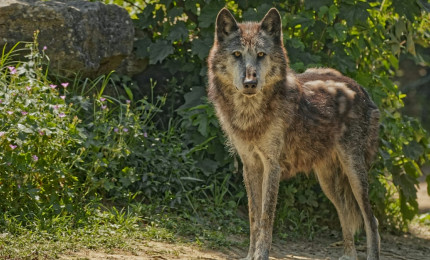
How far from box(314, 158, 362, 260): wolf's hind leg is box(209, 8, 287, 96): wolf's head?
1.30 meters

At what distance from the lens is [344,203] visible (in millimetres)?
6891

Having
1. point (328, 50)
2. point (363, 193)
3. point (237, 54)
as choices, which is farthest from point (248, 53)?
point (328, 50)

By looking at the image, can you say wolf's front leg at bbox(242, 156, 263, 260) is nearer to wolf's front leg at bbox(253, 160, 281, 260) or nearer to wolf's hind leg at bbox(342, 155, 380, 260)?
wolf's front leg at bbox(253, 160, 281, 260)

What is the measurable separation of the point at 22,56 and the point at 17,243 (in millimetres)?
2717

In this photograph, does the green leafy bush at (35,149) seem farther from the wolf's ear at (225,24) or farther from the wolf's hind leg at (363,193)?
the wolf's hind leg at (363,193)

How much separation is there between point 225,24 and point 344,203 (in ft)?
7.15

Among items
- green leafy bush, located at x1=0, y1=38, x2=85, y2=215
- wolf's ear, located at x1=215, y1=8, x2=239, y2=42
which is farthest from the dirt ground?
wolf's ear, located at x1=215, y1=8, x2=239, y2=42

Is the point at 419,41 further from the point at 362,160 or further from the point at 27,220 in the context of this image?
the point at 27,220

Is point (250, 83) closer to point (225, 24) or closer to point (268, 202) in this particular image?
point (225, 24)

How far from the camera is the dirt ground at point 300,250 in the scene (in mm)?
5770

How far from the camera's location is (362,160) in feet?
22.0

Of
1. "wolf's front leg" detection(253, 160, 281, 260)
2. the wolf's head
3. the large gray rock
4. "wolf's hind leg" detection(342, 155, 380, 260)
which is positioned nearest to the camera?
the wolf's head

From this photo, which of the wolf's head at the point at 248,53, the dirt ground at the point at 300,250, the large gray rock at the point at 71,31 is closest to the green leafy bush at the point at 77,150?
the large gray rock at the point at 71,31

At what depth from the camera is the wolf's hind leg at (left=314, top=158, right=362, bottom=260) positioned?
6816 millimetres
